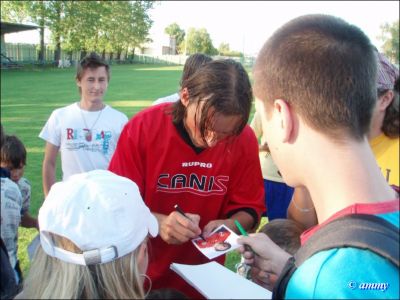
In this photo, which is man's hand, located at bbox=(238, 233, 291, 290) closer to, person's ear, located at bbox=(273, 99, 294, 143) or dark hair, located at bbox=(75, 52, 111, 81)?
person's ear, located at bbox=(273, 99, 294, 143)

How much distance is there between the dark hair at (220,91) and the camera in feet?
6.62

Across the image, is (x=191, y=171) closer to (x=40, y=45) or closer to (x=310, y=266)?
(x=310, y=266)

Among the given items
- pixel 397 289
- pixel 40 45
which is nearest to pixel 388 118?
pixel 397 289

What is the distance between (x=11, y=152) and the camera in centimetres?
380

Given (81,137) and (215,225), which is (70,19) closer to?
(81,137)

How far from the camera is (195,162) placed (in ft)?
7.50

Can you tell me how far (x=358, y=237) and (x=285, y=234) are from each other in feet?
4.30

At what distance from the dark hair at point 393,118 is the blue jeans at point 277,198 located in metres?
1.33

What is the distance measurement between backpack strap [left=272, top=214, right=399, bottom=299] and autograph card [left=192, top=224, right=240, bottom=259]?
1017 millimetres

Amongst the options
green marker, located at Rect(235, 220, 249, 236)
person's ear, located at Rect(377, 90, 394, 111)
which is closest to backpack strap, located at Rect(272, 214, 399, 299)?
green marker, located at Rect(235, 220, 249, 236)

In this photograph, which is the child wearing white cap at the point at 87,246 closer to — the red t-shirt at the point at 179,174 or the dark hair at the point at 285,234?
the red t-shirt at the point at 179,174

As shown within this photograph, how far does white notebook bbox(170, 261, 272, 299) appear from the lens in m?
1.82

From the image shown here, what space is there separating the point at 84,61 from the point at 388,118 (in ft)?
Answer: 10.7

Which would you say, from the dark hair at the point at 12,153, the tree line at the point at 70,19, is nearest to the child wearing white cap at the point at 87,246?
the dark hair at the point at 12,153
